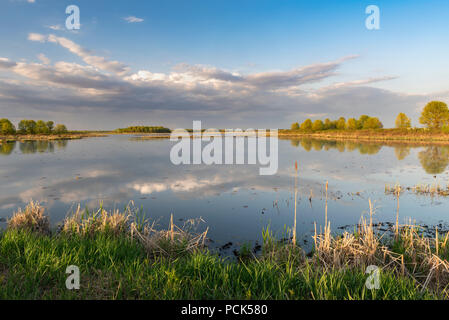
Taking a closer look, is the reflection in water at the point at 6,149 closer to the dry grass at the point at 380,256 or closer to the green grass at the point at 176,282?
the green grass at the point at 176,282

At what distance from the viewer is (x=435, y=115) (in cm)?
6688

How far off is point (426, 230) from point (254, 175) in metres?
11.7

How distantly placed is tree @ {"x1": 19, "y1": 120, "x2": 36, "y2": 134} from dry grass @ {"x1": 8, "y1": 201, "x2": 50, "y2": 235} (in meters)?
108

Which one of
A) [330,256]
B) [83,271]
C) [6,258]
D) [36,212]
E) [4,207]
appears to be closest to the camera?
[83,271]

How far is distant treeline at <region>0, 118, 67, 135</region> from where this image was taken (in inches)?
3161

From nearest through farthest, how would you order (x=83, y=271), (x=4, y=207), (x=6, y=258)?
(x=83, y=271), (x=6, y=258), (x=4, y=207)

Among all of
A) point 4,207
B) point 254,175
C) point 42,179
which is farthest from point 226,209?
point 42,179

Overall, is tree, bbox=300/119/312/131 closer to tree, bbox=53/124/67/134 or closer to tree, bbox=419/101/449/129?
tree, bbox=419/101/449/129

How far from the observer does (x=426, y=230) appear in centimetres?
815

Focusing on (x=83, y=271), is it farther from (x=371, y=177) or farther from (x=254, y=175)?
(x=371, y=177)

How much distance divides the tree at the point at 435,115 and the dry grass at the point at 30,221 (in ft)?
A: 291

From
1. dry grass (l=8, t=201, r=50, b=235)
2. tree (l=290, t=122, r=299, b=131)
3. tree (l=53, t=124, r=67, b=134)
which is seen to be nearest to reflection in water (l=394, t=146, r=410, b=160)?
dry grass (l=8, t=201, r=50, b=235)

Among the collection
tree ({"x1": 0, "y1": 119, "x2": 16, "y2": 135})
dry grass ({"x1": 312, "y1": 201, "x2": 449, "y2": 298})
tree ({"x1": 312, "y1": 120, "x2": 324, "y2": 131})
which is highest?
tree ({"x1": 312, "y1": 120, "x2": 324, "y2": 131})

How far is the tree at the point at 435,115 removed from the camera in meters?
66.1
